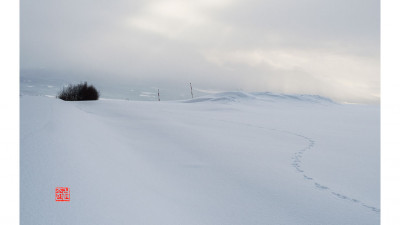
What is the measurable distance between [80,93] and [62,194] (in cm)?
1038

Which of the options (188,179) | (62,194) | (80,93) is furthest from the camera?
(80,93)

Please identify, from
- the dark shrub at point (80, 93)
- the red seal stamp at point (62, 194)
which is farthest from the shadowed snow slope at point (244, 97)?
the red seal stamp at point (62, 194)

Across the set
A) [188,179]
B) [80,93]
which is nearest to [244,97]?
[80,93]

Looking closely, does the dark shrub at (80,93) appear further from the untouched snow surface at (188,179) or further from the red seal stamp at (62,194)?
the red seal stamp at (62,194)

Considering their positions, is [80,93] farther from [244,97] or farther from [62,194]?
[62,194]

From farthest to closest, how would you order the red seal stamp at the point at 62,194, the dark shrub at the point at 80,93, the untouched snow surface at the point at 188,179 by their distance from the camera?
1. the dark shrub at the point at 80,93
2. the untouched snow surface at the point at 188,179
3. the red seal stamp at the point at 62,194

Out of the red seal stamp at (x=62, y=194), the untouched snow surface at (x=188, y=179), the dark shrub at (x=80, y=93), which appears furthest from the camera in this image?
the dark shrub at (x=80, y=93)

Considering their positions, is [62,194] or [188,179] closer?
[62,194]

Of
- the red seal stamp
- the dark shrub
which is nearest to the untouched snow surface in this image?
the red seal stamp

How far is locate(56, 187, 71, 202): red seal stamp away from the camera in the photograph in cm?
170

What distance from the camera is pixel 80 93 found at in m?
11.1

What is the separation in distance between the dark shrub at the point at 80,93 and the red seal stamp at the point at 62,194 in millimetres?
9865

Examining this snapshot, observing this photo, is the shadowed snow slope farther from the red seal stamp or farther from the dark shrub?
the red seal stamp

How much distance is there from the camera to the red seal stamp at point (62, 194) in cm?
170
